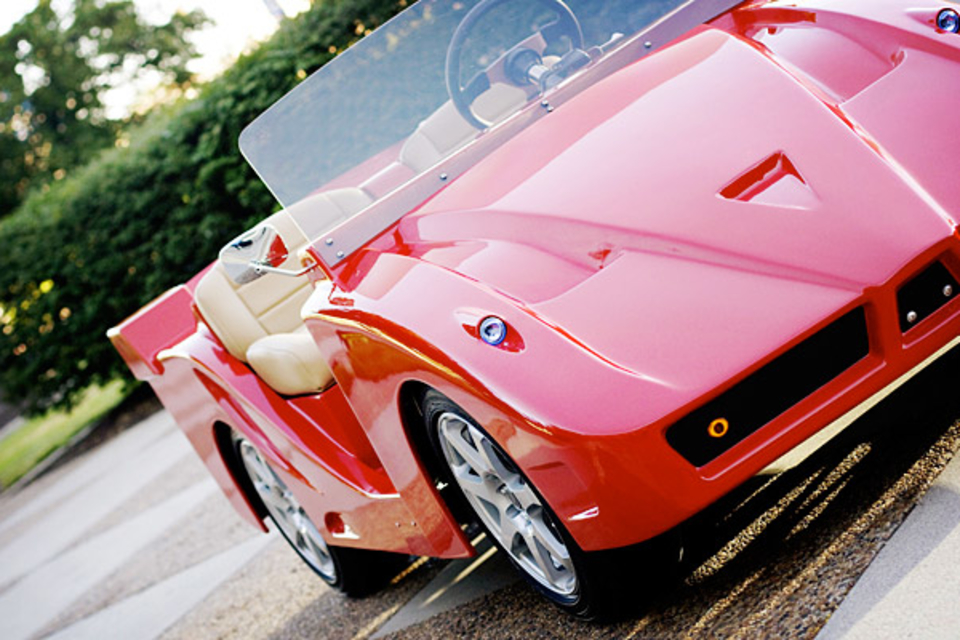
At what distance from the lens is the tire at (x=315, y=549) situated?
4.18 meters

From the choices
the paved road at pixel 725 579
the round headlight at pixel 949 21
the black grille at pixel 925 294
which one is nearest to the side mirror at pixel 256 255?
the paved road at pixel 725 579

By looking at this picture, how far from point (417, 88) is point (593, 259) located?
1152mm

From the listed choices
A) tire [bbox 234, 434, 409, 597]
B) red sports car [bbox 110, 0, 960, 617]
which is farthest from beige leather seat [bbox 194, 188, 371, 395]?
tire [bbox 234, 434, 409, 597]

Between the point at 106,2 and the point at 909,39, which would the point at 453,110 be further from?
the point at 106,2

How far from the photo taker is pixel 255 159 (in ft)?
11.4

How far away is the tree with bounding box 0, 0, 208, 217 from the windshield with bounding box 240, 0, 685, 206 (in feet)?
110

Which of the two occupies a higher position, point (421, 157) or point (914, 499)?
point (421, 157)

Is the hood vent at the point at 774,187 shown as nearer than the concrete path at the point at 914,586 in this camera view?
No

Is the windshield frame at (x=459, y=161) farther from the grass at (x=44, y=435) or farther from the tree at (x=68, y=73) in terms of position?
the tree at (x=68, y=73)

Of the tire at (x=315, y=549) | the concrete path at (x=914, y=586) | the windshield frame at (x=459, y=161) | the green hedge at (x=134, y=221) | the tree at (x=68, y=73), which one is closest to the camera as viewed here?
the concrete path at (x=914, y=586)

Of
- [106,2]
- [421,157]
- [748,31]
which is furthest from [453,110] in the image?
[106,2]

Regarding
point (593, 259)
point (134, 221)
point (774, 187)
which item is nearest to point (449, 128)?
point (593, 259)

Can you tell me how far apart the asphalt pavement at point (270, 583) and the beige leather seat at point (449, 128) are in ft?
4.48

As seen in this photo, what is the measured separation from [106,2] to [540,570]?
119 ft
